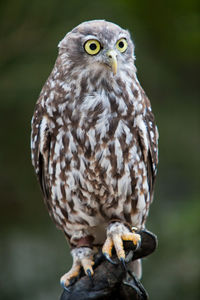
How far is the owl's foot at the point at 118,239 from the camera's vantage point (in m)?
2.95

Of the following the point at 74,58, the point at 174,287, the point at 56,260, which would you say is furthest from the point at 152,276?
the point at 74,58

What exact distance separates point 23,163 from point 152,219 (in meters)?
1.46

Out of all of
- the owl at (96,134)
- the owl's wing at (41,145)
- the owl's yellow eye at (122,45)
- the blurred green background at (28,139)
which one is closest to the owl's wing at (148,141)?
the owl at (96,134)

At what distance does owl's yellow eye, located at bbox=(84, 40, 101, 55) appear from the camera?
9.51 feet

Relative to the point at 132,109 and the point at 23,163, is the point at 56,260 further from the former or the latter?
the point at 132,109

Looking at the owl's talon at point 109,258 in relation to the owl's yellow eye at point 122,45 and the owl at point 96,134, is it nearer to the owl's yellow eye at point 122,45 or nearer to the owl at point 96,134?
the owl at point 96,134

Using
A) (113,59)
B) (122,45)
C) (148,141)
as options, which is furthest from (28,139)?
(113,59)

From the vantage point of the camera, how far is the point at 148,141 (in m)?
3.21

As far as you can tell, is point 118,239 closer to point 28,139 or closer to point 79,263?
point 79,263

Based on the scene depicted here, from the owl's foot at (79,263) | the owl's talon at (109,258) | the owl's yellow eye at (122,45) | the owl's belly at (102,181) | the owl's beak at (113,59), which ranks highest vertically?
the owl's yellow eye at (122,45)

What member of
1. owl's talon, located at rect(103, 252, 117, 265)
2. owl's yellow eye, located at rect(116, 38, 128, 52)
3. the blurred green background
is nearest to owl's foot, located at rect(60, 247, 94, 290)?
owl's talon, located at rect(103, 252, 117, 265)

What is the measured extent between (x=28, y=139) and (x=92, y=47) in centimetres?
223

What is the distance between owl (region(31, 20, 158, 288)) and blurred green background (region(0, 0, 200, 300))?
5.44 feet

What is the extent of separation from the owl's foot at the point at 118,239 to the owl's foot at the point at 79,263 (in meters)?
0.16
